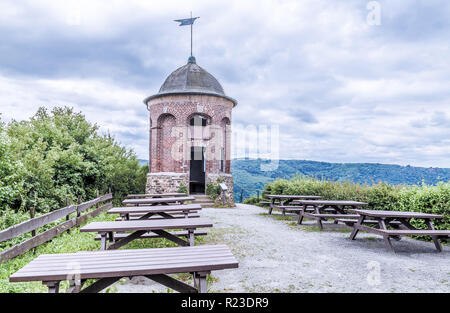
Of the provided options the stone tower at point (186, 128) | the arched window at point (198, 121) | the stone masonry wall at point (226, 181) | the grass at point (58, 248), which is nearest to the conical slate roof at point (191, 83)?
the stone tower at point (186, 128)

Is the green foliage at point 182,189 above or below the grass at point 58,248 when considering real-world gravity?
above

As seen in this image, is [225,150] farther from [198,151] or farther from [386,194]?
[386,194]

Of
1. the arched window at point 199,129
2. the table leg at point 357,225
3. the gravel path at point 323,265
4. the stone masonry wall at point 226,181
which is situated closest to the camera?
the gravel path at point 323,265

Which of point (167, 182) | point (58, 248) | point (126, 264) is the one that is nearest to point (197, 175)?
point (167, 182)

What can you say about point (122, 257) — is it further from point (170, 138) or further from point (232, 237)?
point (170, 138)

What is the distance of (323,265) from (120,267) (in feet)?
10.7

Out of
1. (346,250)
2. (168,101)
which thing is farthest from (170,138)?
(346,250)

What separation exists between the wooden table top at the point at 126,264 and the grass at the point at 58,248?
101 centimetres

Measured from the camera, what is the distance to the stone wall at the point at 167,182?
1491cm

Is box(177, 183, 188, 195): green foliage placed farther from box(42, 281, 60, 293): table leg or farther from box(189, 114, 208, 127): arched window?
box(42, 281, 60, 293): table leg

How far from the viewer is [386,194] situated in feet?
28.6

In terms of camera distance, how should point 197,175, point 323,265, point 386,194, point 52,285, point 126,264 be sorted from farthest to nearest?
point 197,175 < point 386,194 < point 323,265 < point 126,264 < point 52,285

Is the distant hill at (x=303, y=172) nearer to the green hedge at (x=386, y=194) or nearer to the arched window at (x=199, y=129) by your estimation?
the green hedge at (x=386, y=194)

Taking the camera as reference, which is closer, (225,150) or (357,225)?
(357,225)
